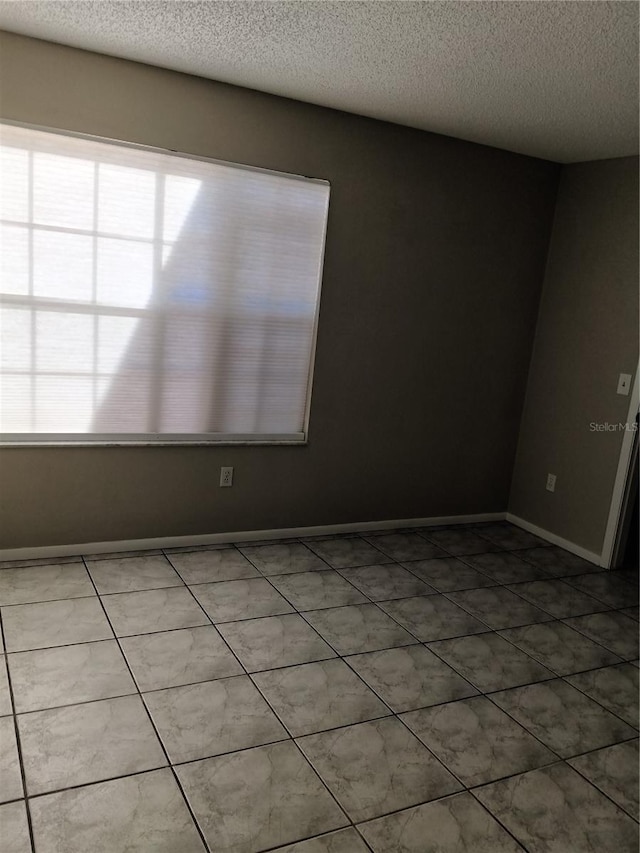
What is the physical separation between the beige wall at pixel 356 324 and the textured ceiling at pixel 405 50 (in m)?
0.17

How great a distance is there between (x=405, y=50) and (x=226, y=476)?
219cm

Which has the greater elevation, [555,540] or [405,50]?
[405,50]

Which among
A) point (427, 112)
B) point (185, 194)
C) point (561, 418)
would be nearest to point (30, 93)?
point (185, 194)

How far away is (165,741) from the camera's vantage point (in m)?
2.12

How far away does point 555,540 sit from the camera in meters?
4.30

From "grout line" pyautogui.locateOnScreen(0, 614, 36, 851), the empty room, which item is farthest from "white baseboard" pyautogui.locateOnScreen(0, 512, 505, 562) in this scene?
"grout line" pyautogui.locateOnScreen(0, 614, 36, 851)

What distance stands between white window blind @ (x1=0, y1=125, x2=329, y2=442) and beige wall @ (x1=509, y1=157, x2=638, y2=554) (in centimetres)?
161

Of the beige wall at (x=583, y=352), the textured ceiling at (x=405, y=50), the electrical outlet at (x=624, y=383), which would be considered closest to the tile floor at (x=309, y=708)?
the beige wall at (x=583, y=352)

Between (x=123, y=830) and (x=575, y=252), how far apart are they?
3814mm

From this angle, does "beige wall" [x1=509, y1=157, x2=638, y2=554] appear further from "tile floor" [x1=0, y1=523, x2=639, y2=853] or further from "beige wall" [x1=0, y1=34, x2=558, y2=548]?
"tile floor" [x1=0, y1=523, x2=639, y2=853]

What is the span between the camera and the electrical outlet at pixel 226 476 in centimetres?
370

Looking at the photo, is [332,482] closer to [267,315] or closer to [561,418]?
[267,315]

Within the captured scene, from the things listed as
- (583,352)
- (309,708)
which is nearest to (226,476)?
(309,708)

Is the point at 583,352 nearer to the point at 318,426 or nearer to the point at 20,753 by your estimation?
the point at 318,426
